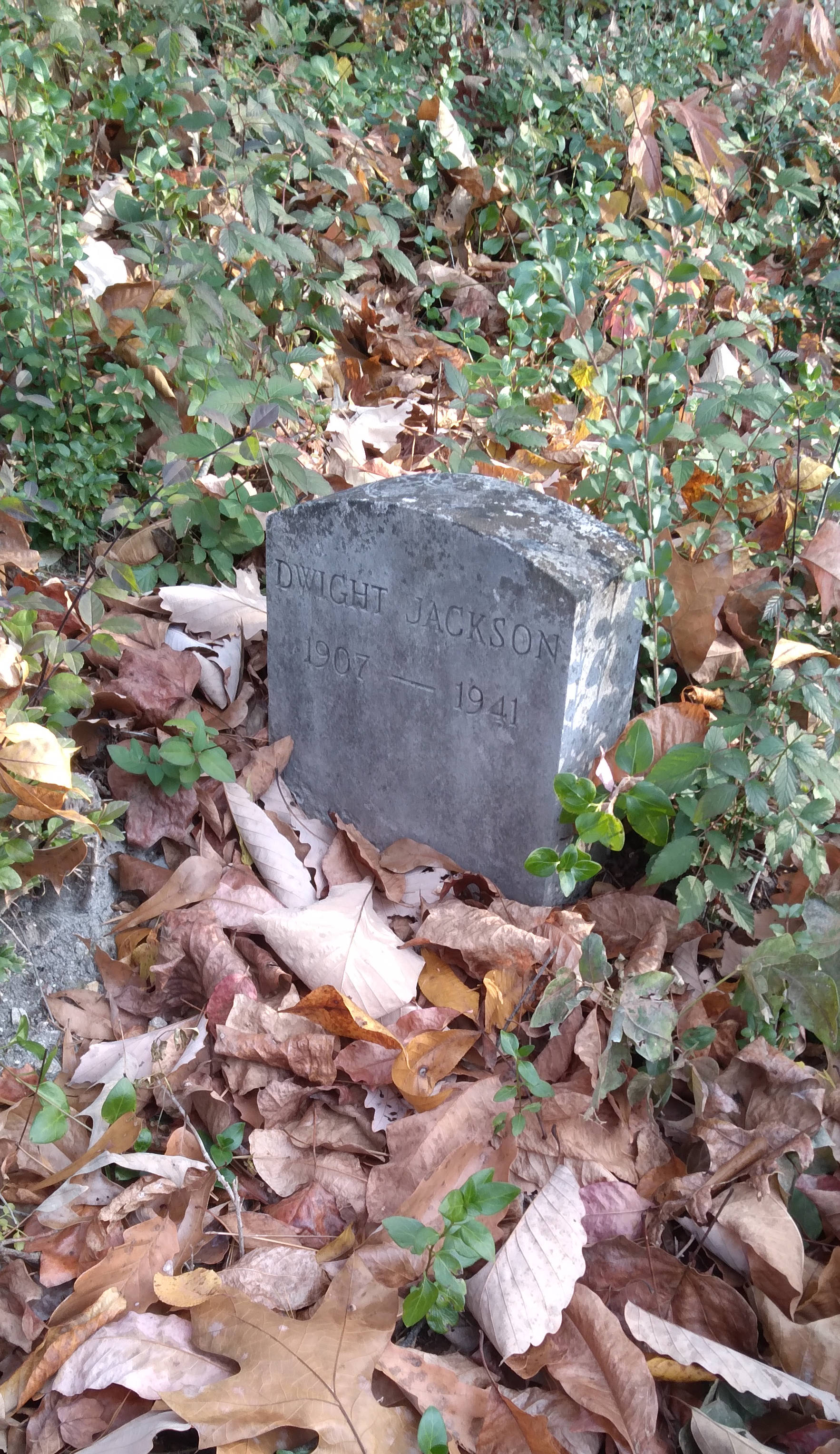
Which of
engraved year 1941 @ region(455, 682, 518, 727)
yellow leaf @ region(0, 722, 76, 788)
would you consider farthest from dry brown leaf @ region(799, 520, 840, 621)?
yellow leaf @ region(0, 722, 76, 788)

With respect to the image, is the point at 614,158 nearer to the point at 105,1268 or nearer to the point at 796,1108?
the point at 796,1108

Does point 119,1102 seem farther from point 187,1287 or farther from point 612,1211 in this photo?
point 612,1211

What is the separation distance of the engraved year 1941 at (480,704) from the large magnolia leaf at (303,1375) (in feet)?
3.80

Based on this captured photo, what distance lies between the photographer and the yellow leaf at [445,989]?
2045 millimetres

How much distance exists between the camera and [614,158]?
4566 mm

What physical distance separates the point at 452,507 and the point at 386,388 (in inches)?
82.1

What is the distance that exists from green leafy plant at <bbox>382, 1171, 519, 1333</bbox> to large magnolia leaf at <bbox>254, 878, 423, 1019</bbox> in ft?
2.01

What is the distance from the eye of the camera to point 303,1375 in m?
1.37

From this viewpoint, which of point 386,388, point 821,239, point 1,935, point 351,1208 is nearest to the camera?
point 351,1208

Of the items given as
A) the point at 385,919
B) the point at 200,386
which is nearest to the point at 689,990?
the point at 385,919

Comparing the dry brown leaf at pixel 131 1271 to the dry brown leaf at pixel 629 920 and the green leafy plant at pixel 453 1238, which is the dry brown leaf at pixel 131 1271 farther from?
the dry brown leaf at pixel 629 920

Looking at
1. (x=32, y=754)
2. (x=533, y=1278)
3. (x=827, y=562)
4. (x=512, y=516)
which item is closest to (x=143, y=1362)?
(x=533, y=1278)

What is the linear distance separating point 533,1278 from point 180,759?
4.17ft

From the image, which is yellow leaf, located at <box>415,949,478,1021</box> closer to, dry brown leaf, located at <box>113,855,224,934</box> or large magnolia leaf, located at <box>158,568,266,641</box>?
dry brown leaf, located at <box>113,855,224,934</box>
